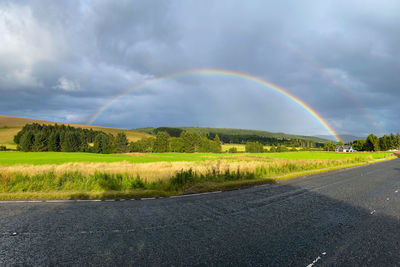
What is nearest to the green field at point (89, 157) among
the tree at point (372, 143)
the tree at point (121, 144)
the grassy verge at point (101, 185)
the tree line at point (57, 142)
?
the tree line at point (57, 142)

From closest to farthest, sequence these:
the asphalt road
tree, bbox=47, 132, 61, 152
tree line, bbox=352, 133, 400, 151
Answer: the asphalt road → tree, bbox=47, 132, 61, 152 → tree line, bbox=352, 133, 400, 151

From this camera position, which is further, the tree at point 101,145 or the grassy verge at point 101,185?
the tree at point 101,145

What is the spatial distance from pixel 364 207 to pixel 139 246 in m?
9.51

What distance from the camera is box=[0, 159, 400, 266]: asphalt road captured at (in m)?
5.07

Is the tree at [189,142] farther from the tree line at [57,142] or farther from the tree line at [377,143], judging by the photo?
the tree line at [377,143]

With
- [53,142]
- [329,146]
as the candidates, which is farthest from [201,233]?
[329,146]

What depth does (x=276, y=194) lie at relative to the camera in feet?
40.0

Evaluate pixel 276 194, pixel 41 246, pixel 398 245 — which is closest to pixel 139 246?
pixel 41 246

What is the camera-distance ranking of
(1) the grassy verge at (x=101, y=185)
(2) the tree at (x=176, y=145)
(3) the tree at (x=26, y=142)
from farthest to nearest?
(2) the tree at (x=176, y=145) < (3) the tree at (x=26, y=142) < (1) the grassy verge at (x=101, y=185)

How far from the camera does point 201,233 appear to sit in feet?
21.3

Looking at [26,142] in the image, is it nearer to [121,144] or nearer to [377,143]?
[121,144]

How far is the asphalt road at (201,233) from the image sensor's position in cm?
507

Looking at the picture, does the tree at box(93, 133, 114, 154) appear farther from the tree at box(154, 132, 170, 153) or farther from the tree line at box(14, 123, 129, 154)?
the tree at box(154, 132, 170, 153)

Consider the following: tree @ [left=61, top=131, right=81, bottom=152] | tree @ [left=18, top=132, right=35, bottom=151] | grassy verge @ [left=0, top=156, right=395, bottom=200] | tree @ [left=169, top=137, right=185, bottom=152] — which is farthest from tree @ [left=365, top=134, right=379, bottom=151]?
tree @ [left=18, top=132, right=35, bottom=151]
